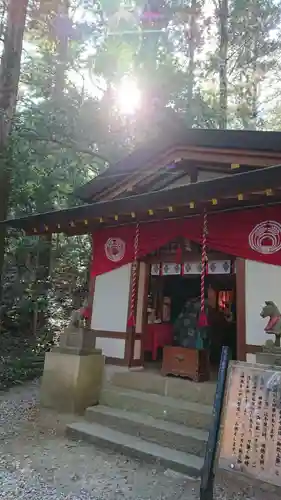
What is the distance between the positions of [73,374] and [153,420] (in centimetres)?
147

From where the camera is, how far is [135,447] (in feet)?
14.2

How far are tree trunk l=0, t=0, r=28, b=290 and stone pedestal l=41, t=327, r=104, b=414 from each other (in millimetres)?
2830

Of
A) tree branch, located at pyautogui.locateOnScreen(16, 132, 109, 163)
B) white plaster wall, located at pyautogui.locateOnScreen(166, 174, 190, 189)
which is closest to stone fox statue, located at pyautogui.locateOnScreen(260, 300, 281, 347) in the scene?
white plaster wall, located at pyautogui.locateOnScreen(166, 174, 190, 189)

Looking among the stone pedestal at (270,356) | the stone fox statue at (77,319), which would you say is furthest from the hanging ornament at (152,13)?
the stone pedestal at (270,356)

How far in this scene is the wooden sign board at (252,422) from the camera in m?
2.60

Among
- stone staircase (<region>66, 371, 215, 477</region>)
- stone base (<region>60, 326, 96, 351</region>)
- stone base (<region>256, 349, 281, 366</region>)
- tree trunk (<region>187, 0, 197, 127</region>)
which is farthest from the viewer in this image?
tree trunk (<region>187, 0, 197, 127</region>)

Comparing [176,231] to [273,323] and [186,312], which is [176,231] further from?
[273,323]

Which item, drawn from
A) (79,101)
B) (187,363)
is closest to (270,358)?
(187,363)

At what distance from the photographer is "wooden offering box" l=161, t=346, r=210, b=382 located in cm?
573

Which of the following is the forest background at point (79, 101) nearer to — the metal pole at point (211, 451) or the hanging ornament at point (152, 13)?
the hanging ornament at point (152, 13)

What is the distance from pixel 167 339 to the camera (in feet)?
25.4

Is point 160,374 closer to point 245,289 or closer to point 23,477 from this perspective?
point 245,289

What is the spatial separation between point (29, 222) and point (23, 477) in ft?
14.2

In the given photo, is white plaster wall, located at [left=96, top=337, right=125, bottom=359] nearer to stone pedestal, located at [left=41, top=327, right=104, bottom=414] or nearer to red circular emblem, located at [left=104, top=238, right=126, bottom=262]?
stone pedestal, located at [left=41, top=327, right=104, bottom=414]
